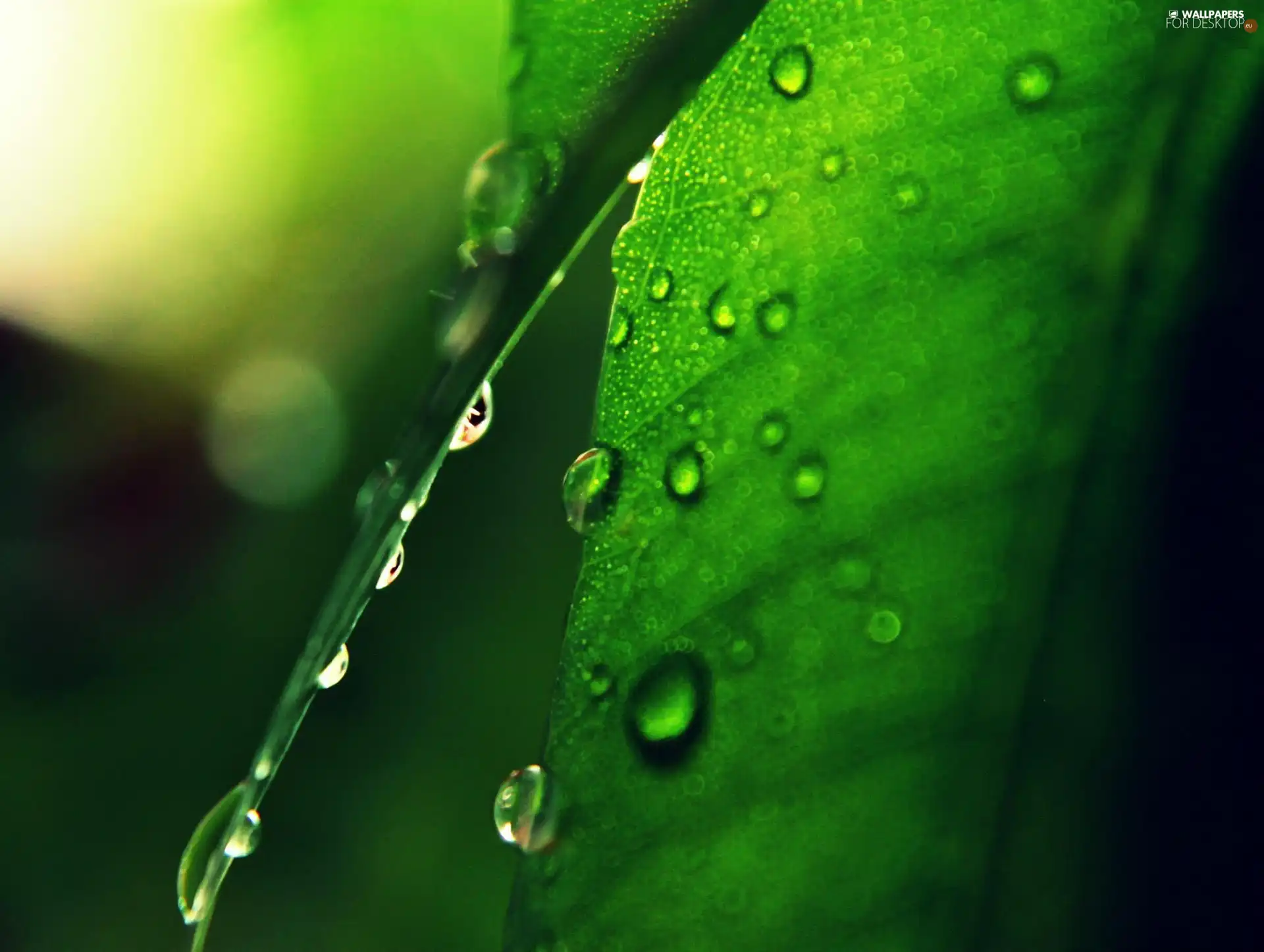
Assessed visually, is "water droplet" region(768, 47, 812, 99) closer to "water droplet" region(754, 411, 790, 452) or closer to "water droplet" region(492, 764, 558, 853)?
"water droplet" region(754, 411, 790, 452)

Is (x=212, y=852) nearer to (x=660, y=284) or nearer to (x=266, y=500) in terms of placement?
(x=660, y=284)

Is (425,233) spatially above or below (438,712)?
above

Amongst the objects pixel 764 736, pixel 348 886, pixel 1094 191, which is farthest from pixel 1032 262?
pixel 348 886

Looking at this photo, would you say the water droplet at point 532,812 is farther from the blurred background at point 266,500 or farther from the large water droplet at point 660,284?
the blurred background at point 266,500

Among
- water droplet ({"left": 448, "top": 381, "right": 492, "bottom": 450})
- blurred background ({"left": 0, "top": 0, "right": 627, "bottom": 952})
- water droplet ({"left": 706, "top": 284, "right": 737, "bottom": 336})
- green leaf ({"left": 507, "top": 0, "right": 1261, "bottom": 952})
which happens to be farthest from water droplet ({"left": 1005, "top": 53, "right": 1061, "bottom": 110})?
blurred background ({"left": 0, "top": 0, "right": 627, "bottom": 952})

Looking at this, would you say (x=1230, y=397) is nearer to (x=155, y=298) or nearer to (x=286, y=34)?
(x=286, y=34)

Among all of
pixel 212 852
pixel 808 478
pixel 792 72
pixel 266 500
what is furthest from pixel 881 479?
pixel 266 500
